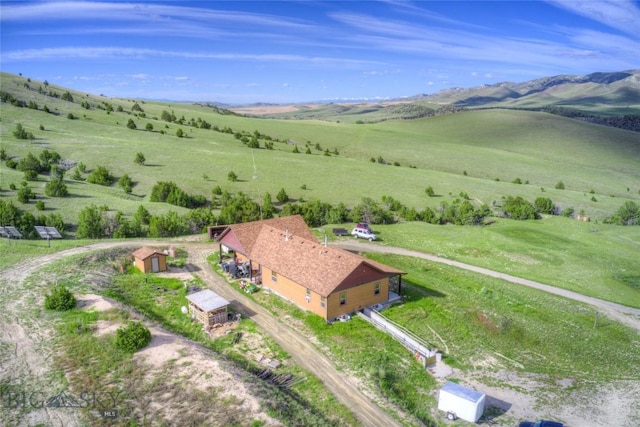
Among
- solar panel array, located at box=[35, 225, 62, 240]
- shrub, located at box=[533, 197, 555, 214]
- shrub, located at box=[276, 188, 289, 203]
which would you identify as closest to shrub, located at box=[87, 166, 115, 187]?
solar panel array, located at box=[35, 225, 62, 240]

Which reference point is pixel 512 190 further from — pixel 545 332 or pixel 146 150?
pixel 146 150

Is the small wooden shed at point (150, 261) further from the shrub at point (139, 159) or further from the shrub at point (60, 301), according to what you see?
the shrub at point (139, 159)

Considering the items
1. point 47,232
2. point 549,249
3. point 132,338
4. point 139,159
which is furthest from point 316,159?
point 132,338

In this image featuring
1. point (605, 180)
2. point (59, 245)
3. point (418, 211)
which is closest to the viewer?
point (59, 245)

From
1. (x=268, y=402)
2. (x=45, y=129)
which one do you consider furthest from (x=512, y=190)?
(x=45, y=129)

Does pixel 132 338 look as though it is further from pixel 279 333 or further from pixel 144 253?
pixel 144 253

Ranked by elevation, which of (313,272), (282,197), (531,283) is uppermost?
(282,197)

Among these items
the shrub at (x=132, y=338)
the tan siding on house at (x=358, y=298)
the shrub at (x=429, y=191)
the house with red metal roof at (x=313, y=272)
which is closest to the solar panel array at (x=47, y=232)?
the house with red metal roof at (x=313, y=272)
